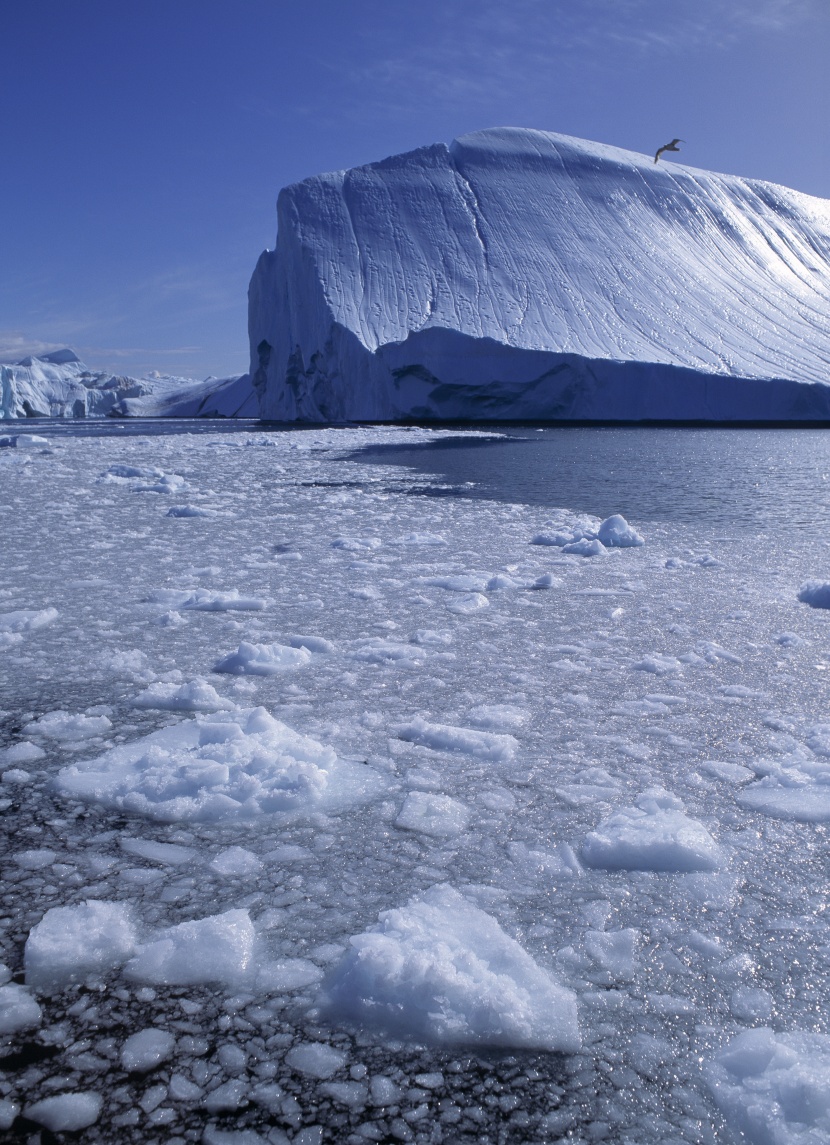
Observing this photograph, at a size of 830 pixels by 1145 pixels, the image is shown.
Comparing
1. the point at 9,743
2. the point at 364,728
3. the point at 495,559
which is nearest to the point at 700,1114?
the point at 364,728

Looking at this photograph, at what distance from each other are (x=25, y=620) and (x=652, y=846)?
8.18ft

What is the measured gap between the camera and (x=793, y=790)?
177 centimetres

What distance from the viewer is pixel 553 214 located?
28.8 m

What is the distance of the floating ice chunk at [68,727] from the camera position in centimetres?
204

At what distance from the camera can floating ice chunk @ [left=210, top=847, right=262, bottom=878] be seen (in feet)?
4.82

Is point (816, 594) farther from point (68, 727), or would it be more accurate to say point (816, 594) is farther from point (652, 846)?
point (68, 727)

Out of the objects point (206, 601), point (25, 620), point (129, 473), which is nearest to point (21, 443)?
point (129, 473)

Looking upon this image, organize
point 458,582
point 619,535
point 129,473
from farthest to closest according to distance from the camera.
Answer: point 129,473
point 619,535
point 458,582

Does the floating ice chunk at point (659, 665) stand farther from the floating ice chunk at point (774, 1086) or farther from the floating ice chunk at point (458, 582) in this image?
the floating ice chunk at point (774, 1086)

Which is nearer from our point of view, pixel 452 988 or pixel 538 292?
pixel 452 988

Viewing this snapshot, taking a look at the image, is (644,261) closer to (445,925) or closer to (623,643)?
(623,643)

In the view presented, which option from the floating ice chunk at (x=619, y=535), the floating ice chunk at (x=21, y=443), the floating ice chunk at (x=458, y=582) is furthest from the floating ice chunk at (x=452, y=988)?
the floating ice chunk at (x=21, y=443)

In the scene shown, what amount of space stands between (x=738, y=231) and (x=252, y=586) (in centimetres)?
3361

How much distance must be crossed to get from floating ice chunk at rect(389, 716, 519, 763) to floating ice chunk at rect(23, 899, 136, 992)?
0.91m
